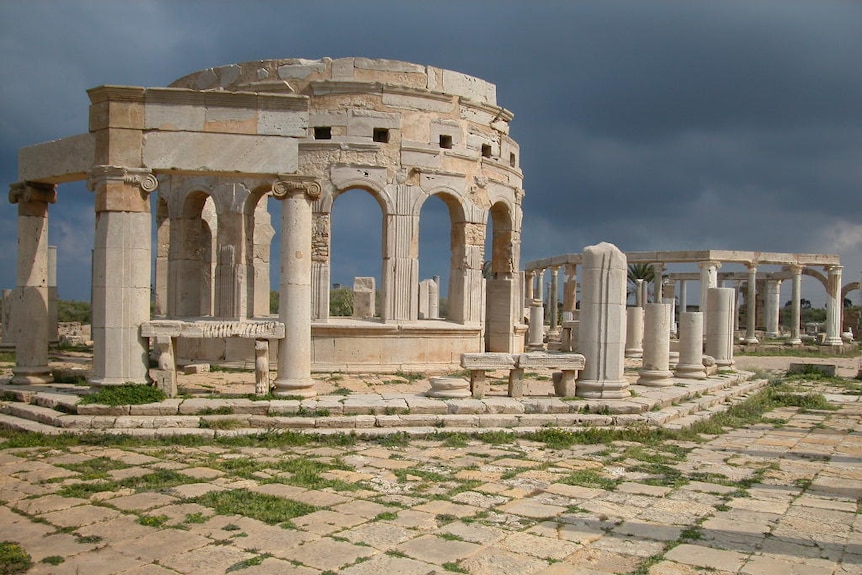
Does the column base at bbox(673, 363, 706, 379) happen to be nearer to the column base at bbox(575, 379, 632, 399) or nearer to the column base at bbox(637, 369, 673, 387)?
the column base at bbox(637, 369, 673, 387)

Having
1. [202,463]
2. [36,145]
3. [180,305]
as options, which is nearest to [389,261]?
[180,305]

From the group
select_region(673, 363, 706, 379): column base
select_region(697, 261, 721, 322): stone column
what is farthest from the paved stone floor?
select_region(697, 261, 721, 322): stone column

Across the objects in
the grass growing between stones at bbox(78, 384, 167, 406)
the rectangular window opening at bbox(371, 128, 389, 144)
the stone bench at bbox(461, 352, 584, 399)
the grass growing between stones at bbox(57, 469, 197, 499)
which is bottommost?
the grass growing between stones at bbox(57, 469, 197, 499)

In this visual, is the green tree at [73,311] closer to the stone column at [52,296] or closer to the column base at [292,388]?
the stone column at [52,296]

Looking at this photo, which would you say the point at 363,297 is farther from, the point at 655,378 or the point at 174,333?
the point at 174,333

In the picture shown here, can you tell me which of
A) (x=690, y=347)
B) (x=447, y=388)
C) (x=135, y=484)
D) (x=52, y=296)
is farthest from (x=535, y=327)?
(x=135, y=484)

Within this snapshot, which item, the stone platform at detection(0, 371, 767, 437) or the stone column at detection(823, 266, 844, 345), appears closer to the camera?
the stone platform at detection(0, 371, 767, 437)

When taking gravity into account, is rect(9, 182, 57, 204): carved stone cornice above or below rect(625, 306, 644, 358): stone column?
above

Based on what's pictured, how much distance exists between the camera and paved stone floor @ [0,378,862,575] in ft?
17.6

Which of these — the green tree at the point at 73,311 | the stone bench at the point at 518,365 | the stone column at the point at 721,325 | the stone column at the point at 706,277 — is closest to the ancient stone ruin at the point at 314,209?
the stone bench at the point at 518,365

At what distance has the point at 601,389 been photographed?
11727 mm

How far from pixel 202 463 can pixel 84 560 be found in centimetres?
292

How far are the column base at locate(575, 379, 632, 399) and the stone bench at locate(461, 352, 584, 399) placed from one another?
0.56 feet

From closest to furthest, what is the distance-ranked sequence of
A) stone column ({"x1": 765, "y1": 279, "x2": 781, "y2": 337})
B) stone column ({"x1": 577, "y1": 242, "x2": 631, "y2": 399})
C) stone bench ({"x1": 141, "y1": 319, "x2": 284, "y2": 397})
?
1. stone bench ({"x1": 141, "y1": 319, "x2": 284, "y2": 397})
2. stone column ({"x1": 577, "y1": 242, "x2": 631, "y2": 399})
3. stone column ({"x1": 765, "y1": 279, "x2": 781, "y2": 337})
